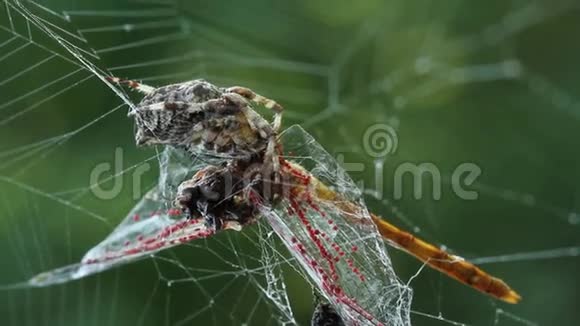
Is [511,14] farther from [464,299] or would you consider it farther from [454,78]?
[464,299]

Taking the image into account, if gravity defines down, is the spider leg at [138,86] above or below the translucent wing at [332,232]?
above

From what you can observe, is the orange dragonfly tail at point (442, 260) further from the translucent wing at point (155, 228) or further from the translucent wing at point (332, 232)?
the translucent wing at point (155, 228)

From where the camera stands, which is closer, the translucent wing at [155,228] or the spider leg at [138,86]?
the spider leg at [138,86]

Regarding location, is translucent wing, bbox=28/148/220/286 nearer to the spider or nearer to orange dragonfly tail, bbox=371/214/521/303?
the spider

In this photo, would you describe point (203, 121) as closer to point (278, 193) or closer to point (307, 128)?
point (278, 193)

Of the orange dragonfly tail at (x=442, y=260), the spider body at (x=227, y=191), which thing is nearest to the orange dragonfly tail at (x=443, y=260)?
the orange dragonfly tail at (x=442, y=260)

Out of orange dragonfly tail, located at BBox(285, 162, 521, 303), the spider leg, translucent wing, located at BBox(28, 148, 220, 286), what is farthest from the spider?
orange dragonfly tail, located at BBox(285, 162, 521, 303)
